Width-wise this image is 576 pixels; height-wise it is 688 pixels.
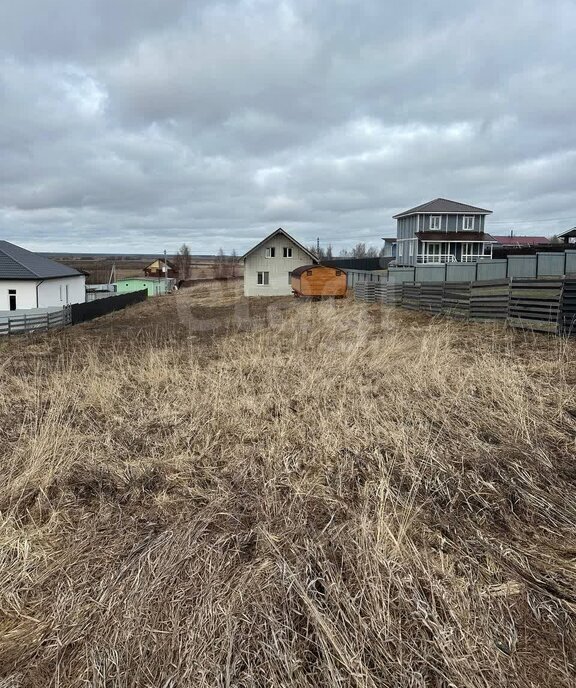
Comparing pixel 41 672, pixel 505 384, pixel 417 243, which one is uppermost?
pixel 417 243

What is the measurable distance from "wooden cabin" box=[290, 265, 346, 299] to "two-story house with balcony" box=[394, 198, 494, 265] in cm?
2100

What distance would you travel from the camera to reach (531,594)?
2811 millimetres

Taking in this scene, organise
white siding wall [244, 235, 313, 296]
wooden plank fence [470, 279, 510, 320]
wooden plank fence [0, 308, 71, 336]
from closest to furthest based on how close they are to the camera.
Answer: wooden plank fence [470, 279, 510, 320]
wooden plank fence [0, 308, 71, 336]
white siding wall [244, 235, 313, 296]

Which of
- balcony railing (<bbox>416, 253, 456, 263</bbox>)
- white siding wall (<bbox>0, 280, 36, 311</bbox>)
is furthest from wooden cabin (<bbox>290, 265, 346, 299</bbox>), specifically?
white siding wall (<bbox>0, 280, 36, 311</bbox>)

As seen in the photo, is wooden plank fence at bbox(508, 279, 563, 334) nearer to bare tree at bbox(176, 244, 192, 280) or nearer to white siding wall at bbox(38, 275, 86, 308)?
white siding wall at bbox(38, 275, 86, 308)

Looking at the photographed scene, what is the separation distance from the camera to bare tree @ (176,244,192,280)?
107606 millimetres

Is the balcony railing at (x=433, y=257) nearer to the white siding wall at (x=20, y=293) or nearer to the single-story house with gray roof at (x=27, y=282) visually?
the single-story house with gray roof at (x=27, y=282)

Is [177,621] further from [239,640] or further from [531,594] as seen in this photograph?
[531,594]

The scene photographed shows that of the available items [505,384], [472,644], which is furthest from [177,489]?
[505,384]

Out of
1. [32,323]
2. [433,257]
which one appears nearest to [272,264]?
[433,257]

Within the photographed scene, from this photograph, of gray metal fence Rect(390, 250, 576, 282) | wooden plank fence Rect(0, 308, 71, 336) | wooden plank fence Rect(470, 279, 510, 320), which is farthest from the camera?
wooden plank fence Rect(0, 308, 71, 336)

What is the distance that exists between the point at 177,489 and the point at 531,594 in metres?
2.83

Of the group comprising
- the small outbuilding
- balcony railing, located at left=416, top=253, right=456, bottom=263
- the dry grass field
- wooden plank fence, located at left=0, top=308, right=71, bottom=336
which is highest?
balcony railing, located at left=416, top=253, right=456, bottom=263

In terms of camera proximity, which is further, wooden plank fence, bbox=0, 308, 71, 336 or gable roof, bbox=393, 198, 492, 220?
gable roof, bbox=393, 198, 492, 220
